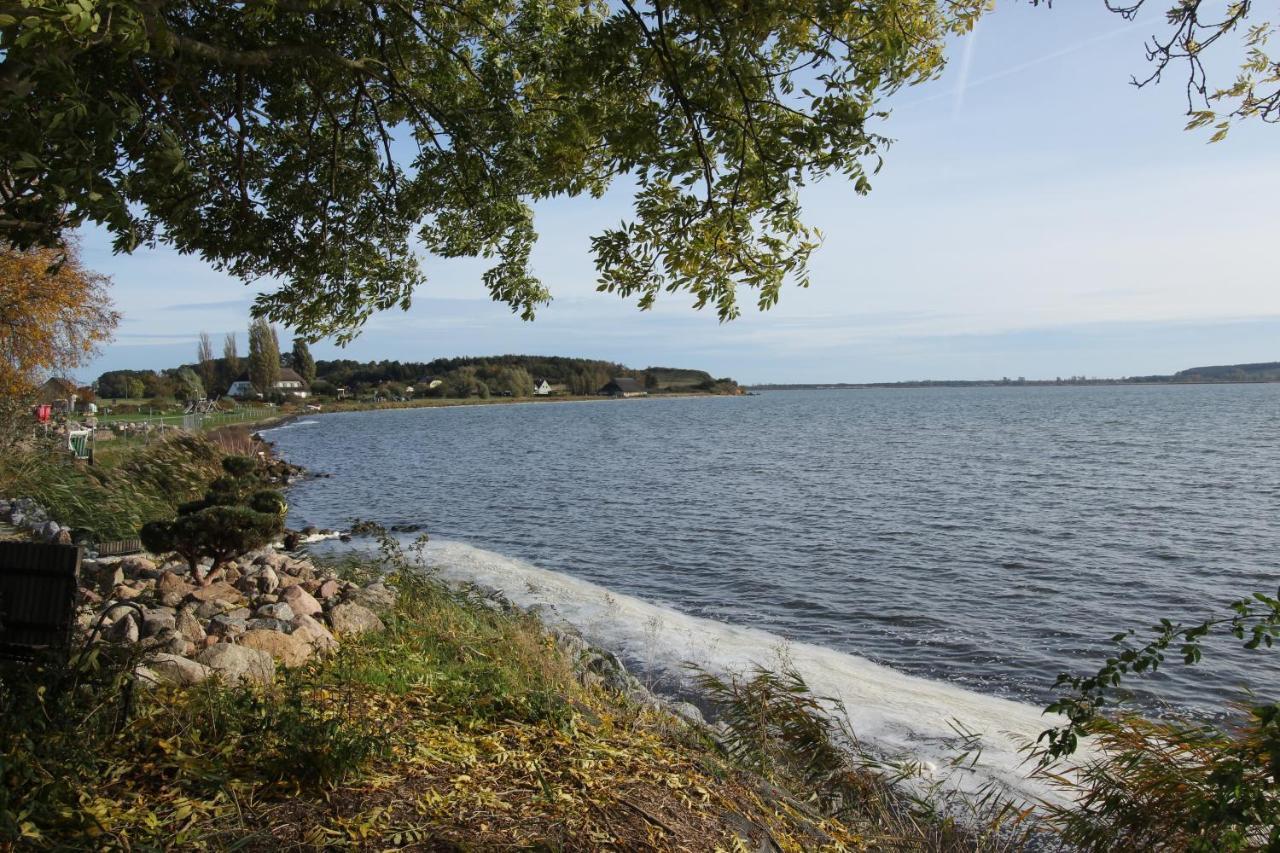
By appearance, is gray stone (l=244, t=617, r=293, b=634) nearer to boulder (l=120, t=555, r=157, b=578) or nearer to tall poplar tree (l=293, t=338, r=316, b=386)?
boulder (l=120, t=555, r=157, b=578)

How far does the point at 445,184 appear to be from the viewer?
9273mm

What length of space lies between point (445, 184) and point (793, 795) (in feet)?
23.5

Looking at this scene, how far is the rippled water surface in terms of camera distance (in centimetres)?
1405

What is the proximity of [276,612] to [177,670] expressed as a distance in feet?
8.03

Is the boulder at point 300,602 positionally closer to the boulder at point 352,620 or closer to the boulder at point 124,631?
the boulder at point 352,620

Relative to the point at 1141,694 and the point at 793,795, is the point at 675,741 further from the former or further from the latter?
the point at 1141,694

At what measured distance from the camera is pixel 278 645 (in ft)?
22.3

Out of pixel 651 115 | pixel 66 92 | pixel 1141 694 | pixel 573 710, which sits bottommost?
pixel 1141 694

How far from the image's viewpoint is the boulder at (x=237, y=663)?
18.9 ft

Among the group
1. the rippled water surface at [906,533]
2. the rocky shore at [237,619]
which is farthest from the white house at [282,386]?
the rocky shore at [237,619]

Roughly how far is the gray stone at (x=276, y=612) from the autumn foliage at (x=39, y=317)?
1834 centimetres

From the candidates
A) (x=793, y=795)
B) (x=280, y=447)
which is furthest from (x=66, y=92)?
(x=280, y=447)

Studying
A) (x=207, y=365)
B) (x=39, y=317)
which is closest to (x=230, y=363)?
(x=207, y=365)

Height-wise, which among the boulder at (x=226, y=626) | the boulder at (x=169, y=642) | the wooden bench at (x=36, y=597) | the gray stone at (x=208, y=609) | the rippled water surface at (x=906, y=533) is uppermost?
the wooden bench at (x=36, y=597)
